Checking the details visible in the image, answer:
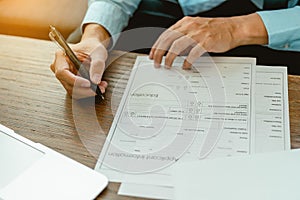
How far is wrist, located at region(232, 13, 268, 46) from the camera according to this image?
94 centimetres

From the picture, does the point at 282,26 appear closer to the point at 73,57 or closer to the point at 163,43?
the point at 163,43

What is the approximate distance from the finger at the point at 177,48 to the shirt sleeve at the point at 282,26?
0.59 feet

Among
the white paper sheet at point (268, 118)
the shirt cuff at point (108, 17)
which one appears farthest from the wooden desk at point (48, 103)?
the shirt cuff at point (108, 17)

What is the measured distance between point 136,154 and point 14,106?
259 mm

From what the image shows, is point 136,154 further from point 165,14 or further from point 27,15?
point 27,15

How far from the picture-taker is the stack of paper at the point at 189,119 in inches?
27.0

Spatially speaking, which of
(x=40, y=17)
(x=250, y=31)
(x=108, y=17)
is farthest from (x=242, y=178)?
(x=40, y=17)

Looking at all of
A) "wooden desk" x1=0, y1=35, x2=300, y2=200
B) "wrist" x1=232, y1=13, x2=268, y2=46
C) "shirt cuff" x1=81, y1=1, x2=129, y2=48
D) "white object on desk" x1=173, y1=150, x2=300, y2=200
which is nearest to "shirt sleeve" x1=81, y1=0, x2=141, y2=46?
"shirt cuff" x1=81, y1=1, x2=129, y2=48

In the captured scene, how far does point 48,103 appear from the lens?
2.70 ft

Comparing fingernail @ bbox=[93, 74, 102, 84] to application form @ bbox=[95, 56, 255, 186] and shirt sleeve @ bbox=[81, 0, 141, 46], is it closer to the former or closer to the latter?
application form @ bbox=[95, 56, 255, 186]

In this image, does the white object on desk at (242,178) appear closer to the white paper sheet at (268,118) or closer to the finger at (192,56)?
the white paper sheet at (268,118)

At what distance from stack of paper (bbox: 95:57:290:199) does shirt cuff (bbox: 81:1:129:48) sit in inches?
6.8

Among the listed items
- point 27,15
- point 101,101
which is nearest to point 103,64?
point 101,101

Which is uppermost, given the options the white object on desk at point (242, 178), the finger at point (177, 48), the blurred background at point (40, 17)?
the finger at point (177, 48)
